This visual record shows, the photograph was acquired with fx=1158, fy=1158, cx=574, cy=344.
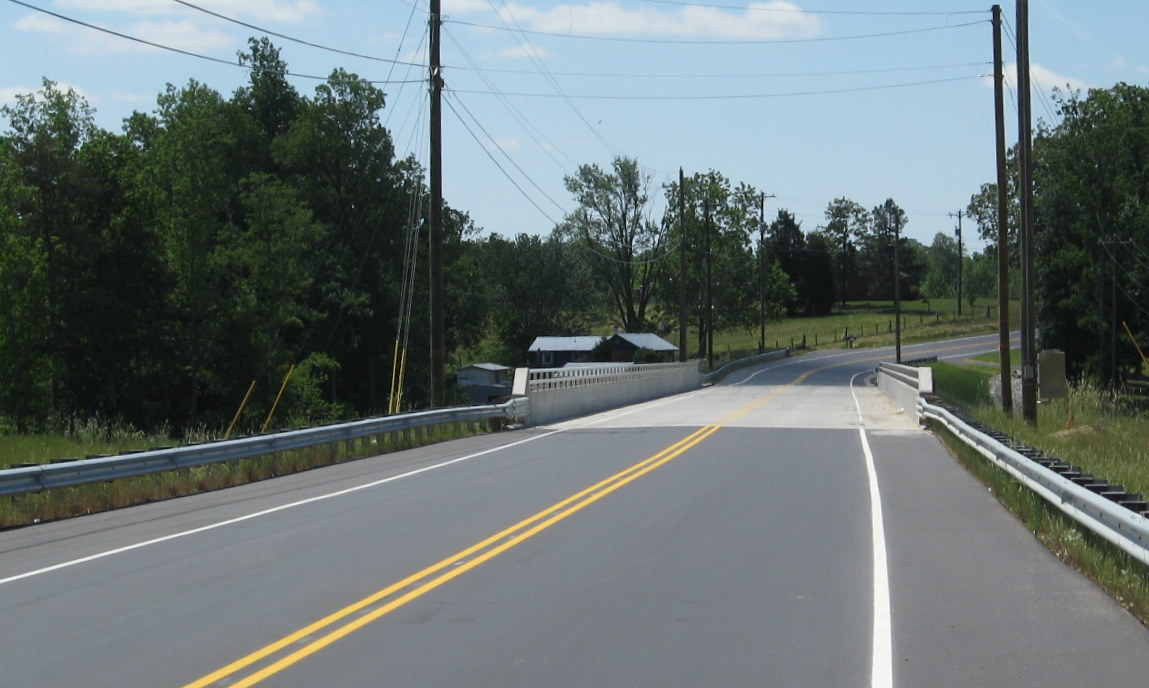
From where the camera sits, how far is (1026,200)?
27.4 meters

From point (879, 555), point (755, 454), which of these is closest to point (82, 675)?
point (879, 555)

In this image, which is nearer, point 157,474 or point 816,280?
point 157,474

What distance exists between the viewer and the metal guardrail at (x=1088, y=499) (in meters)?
8.84

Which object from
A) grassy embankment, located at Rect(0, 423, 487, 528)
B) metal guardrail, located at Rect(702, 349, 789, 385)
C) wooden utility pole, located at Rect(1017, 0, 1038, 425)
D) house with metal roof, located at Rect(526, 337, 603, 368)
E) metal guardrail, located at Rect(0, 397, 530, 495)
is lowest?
metal guardrail, located at Rect(702, 349, 789, 385)

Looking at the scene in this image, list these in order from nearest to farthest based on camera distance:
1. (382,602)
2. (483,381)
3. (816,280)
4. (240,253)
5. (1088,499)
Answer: (382,602) → (1088,499) → (240,253) → (483,381) → (816,280)

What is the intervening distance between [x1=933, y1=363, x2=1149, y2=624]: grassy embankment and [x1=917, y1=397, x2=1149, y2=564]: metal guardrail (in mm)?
211

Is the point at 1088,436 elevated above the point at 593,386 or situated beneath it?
situated beneath

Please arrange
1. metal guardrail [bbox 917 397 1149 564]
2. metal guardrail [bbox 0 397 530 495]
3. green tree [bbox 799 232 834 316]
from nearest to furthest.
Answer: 1. metal guardrail [bbox 917 397 1149 564]
2. metal guardrail [bbox 0 397 530 495]
3. green tree [bbox 799 232 834 316]

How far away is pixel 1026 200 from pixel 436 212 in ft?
46.2

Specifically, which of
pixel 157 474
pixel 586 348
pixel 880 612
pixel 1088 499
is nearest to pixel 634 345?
pixel 586 348

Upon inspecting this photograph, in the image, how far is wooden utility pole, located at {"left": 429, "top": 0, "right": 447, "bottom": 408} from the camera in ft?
92.0

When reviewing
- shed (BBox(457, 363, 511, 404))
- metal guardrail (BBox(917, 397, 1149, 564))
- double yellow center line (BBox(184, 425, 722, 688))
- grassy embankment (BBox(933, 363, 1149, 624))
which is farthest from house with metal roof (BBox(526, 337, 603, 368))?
double yellow center line (BBox(184, 425, 722, 688))

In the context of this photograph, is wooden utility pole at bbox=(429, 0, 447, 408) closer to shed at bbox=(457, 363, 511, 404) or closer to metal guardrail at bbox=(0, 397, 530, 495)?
metal guardrail at bbox=(0, 397, 530, 495)

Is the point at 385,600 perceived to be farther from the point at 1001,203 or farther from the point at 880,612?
the point at 1001,203
